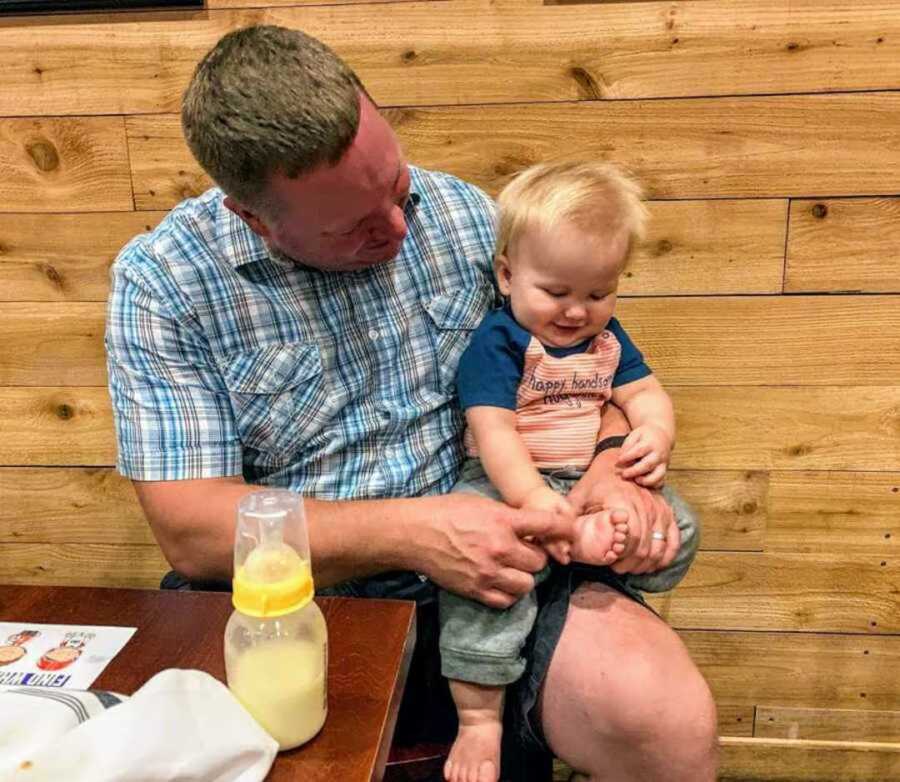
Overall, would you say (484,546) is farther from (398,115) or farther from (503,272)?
(398,115)

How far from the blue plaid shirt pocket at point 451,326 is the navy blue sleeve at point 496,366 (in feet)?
0.36

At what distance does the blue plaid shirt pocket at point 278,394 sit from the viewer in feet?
4.16

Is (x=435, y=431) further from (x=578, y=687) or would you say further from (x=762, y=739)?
(x=762, y=739)

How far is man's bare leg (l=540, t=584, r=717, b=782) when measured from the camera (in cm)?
107

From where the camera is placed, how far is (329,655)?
91 cm

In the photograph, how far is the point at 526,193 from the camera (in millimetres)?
1177

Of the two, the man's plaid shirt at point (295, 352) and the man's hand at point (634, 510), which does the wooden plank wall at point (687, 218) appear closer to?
the man's plaid shirt at point (295, 352)

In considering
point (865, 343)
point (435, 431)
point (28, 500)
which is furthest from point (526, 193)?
point (28, 500)

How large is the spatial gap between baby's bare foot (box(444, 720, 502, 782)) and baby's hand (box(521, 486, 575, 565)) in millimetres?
259

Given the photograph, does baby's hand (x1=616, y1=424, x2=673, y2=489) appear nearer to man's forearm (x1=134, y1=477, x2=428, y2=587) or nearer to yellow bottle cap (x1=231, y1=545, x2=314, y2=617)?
man's forearm (x1=134, y1=477, x2=428, y2=587)

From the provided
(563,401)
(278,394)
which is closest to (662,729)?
(563,401)

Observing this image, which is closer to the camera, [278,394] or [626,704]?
[626,704]

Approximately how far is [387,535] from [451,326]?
37 centimetres

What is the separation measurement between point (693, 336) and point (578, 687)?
73 centimetres
